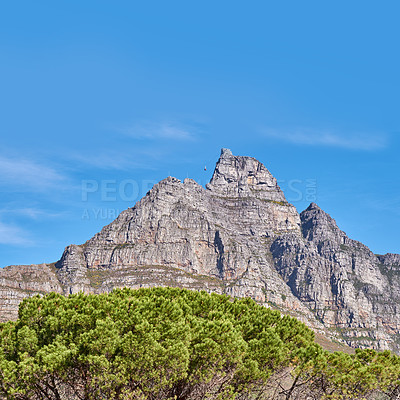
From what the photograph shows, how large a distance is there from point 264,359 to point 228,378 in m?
2.90

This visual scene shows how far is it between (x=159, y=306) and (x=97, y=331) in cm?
461

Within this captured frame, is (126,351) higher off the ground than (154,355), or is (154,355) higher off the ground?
(126,351)

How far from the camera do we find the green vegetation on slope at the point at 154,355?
27.8 metres

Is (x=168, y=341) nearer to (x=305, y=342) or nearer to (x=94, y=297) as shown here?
(x=94, y=297)

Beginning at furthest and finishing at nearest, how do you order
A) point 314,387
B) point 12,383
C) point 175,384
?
1. point 314,387
2. point 175,384
3. point 12,383

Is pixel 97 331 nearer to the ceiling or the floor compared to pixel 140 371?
nearer to the ceiling

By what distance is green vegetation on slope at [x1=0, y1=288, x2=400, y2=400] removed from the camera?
91.2 ft

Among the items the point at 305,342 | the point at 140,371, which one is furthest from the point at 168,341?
the point at 305,342

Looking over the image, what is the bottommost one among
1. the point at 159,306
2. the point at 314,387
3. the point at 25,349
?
the point at 314,387

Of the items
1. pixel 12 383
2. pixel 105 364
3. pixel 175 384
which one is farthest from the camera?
pixel 175 384

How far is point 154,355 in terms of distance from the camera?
27.8 m

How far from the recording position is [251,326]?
114 ft

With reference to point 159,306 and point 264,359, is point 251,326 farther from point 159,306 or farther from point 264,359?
point 159,306

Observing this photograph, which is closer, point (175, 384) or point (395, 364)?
point (175, 384)
